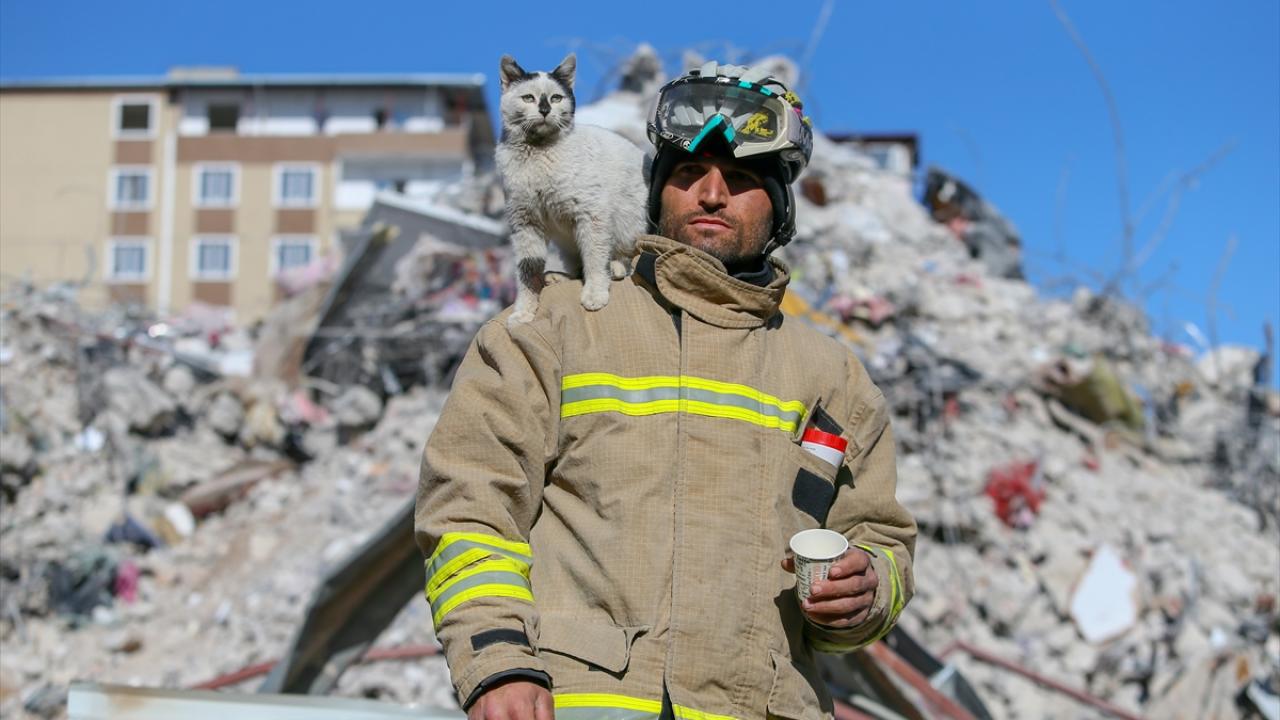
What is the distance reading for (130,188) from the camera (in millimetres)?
41375

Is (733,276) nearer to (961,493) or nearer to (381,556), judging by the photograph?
(381,556)

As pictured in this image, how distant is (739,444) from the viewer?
2.24m

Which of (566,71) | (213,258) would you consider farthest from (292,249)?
(566,71)

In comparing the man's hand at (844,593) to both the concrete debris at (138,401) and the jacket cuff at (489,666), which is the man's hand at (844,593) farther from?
the concrete debris at (138,401)

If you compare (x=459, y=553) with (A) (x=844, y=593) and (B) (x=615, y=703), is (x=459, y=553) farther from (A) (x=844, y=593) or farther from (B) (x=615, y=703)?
(A) (x=844, y=593)

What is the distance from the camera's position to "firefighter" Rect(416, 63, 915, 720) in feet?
6.77

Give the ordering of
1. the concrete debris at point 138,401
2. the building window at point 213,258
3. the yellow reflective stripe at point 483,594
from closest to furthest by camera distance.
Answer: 1. the yellow reflective stripe at point 483,594
2. the concrete debris at point 138,401
3. the building window at point 213,258

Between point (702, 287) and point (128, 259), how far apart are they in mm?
42058

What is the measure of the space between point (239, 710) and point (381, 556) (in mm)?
1083

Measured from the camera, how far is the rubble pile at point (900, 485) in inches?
279

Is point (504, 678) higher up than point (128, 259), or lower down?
higher up

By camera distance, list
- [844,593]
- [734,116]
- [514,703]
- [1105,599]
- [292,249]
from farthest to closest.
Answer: [292,249] < [1105,599] < [734,116] < [844,593] < [514,703]

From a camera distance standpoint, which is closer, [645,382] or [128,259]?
[645,382]

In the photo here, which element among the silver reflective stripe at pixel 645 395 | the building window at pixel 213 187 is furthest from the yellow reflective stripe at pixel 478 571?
the building window at pixel 213 187
